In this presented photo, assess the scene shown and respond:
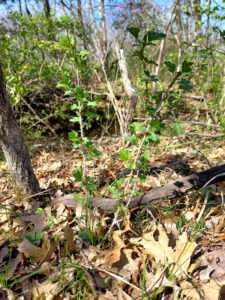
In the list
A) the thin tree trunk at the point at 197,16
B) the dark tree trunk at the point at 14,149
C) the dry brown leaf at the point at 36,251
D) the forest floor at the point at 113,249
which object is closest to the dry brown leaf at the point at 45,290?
the forest floor at the point at 113,249

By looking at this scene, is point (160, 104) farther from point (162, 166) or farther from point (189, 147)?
point (189, 147)

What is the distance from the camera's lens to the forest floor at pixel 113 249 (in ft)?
3.30

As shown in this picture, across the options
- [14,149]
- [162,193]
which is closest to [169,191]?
[162,193]

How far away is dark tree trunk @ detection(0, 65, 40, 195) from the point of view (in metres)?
1.38

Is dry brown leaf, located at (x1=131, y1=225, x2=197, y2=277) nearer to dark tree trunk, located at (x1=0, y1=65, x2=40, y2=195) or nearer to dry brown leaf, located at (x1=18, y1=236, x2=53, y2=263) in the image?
dry brown leaf, located at (x1=18, y1=236, x2=53, y2=263)

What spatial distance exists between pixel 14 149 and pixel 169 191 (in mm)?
857

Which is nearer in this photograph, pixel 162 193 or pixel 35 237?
pixel 35 237

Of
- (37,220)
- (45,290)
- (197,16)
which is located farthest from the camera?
(197,16)

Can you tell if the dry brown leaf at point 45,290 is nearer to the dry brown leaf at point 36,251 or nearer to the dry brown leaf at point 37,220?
the dry brown leaf at point 36,251

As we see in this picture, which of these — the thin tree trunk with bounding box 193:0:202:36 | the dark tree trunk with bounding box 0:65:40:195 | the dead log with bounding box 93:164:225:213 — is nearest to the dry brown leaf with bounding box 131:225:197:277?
the dead log with bounding box 93:164:225:213

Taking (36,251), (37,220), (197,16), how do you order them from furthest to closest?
1. (197,16)
2. (37,220)
3. (36,251)

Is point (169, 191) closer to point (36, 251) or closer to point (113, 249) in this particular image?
point (113, 249)

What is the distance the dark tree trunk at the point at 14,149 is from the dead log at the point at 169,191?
0.43 metres

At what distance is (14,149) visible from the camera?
1.48 meters
